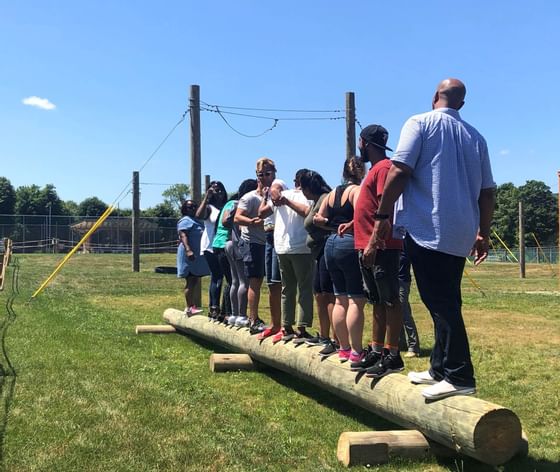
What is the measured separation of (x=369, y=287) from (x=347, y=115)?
8.84 metres

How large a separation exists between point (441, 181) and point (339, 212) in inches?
57.8

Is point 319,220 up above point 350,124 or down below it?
below

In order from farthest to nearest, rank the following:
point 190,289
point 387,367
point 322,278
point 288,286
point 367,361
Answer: point 190,289
point 288,286
point 322,278
point 367,361
point 387,367

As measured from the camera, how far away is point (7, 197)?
81312 mm

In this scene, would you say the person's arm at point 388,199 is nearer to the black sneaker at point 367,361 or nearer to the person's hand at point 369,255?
the person's hand at point 369,255

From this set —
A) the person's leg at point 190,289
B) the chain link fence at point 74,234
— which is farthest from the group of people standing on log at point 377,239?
the chain link fence at point 74,234

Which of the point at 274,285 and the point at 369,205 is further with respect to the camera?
the point at 274,285

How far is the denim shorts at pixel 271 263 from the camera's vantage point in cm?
621

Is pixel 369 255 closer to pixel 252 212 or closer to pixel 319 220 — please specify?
pixel 319 220

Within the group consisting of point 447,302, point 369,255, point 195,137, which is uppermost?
point 195,137

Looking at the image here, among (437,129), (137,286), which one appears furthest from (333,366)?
(137,286)

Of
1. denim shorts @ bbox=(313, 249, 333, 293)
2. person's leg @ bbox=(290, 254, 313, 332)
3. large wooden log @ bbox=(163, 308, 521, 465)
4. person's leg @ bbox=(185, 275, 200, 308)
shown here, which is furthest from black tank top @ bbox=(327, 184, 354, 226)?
person's leg @ bbox=(185, 275, 200, 308)

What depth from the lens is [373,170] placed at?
432 cm

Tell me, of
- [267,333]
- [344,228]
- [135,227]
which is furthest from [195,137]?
[135,227]
